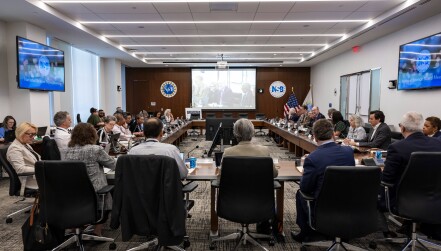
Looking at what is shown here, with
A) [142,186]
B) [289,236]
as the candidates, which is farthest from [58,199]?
[289,236]

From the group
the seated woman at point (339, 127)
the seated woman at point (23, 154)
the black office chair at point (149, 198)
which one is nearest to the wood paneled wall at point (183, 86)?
the seated woman at point (339, 127)

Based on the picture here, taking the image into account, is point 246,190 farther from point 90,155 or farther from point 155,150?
point 90,155

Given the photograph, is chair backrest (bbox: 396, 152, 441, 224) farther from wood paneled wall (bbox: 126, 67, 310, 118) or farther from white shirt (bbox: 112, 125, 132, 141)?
wood paneled wall (bbox: 126, 67, 310, 118)

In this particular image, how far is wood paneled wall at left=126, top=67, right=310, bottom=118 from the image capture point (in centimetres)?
1495

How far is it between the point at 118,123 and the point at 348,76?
303 inches

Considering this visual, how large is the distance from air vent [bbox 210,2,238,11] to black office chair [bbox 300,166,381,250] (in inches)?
168

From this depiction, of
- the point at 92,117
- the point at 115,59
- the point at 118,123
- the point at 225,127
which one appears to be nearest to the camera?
the point at 225,127

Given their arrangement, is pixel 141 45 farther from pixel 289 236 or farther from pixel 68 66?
pixel 289 236

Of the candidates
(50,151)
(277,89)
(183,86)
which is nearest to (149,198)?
(50,151)

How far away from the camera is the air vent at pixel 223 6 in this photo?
554 cm

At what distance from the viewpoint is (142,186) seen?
2211mm

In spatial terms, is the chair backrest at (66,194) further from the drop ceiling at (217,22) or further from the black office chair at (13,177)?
the drop ceiling at (217,22)

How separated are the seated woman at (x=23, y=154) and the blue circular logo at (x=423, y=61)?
6.61 meters

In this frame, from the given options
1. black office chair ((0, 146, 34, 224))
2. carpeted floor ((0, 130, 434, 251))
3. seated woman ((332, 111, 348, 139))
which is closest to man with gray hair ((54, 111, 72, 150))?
black office chair ((0, 146, 34, 224))
